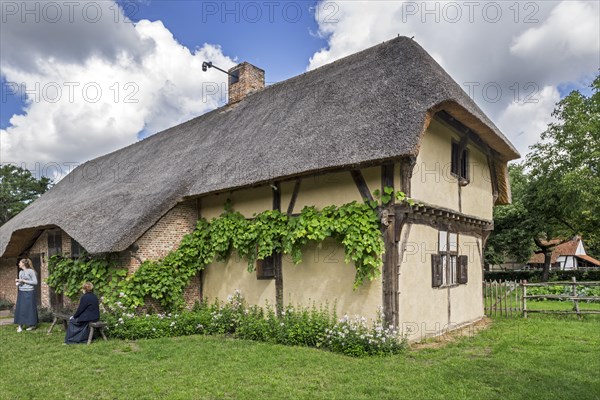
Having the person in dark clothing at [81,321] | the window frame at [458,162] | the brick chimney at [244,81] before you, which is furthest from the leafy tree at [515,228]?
the person in dark clothing at [81,321]

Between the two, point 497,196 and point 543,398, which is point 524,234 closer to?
point 497,196

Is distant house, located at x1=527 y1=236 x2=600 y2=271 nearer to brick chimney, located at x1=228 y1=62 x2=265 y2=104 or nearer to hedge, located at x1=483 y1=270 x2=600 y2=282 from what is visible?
hedge, located at x1=483 y1=270 x2=600 y2=282

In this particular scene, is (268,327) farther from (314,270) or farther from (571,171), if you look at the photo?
(571,171)

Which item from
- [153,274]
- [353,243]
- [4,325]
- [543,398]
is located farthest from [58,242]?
[543,398]

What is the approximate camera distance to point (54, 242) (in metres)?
13.7

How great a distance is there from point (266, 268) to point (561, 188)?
20404mm

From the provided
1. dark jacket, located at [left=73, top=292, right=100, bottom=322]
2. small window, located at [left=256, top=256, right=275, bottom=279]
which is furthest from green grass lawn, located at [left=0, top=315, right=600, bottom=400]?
small window, located at [left=256, top=256, right=275, bottom=279]

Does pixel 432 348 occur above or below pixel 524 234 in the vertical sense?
below

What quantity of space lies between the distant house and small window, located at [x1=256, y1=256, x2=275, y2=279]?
1787 inches

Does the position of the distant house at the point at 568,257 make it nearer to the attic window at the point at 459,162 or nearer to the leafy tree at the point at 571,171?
the leafy tree at the point at 571,171

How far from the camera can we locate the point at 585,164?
78.6ft

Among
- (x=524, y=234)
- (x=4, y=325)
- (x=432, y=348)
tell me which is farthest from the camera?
(x=524, y=234)

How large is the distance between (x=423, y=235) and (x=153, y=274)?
6112 millimetres

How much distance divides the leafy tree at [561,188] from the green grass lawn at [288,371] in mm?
16708
